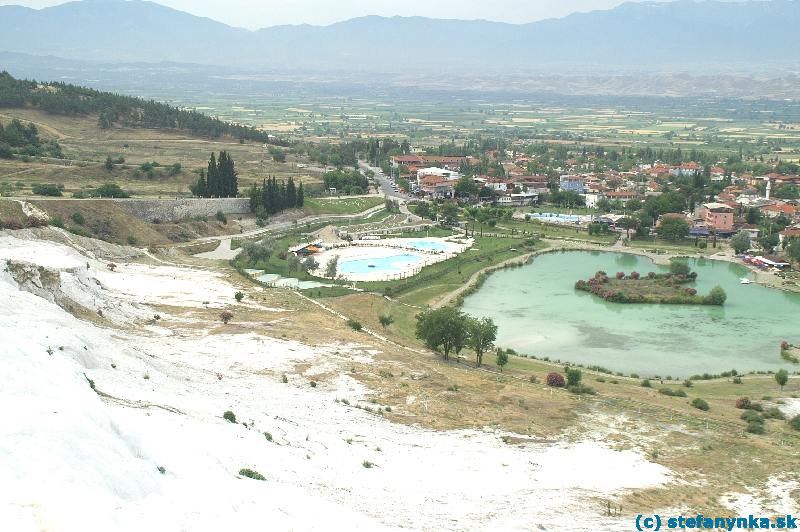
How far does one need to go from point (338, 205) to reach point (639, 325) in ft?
117

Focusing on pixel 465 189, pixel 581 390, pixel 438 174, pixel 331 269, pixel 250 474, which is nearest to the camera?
pixel 250 474

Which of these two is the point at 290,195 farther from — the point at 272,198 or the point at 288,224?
the point at 288,224

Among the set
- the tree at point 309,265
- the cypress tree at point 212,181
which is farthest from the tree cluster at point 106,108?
the tree at point 309,265

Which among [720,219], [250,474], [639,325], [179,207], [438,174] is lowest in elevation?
[639,325]

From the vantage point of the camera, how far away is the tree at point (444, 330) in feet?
103

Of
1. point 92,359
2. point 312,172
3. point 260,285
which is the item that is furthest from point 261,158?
point 92,359

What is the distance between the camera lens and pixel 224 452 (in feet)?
50.2

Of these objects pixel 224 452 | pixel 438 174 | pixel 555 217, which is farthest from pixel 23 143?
pixel 224 452

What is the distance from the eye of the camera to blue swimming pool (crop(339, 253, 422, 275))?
166ft

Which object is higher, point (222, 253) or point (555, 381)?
point (222, 253)

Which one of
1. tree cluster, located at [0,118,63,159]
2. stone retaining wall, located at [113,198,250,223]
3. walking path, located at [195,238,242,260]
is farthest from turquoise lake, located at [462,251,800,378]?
tree cluster, located at [0,118,63,159]

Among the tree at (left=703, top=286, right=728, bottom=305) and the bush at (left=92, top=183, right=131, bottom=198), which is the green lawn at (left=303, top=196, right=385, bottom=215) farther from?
the tree at (left=703, top=286, right=728, bottom=305)

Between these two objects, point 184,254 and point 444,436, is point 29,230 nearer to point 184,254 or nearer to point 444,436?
point 184,254

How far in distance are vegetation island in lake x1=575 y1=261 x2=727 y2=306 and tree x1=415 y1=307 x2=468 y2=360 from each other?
17216mm
